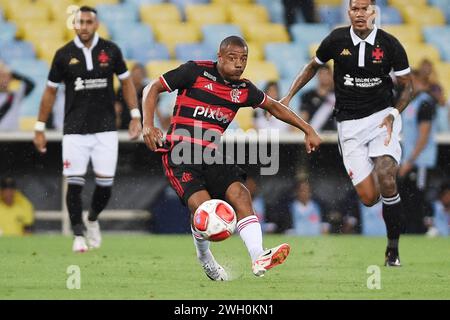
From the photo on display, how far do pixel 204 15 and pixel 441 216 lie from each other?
17.9ft

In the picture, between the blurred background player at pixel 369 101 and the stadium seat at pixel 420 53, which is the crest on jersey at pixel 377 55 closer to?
the blurred background player at pixel 369 101

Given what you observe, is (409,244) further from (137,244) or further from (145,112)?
(145,112)

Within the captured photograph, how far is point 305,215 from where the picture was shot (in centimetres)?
1638

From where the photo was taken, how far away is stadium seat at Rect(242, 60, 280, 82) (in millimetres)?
17625

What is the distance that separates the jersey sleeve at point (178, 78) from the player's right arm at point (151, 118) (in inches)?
1.7

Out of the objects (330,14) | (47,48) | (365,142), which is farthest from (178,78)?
(330,14)

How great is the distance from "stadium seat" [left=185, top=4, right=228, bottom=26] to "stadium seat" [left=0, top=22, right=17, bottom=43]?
2844 mm

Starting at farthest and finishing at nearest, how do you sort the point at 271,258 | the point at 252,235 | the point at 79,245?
1. the point at 79,245
2. the point at 252,235
3. the point at 271,258

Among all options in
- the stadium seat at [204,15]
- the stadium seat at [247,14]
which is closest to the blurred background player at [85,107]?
the stadium seat at [204,15]

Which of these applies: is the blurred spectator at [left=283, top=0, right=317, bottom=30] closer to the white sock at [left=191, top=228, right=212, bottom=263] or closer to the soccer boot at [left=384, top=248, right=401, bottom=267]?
the soccer boot at [left=384, top=248, right=401, bottom=267]

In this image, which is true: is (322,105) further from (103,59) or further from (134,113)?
(103,59)

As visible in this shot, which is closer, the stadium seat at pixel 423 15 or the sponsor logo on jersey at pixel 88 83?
the sponsor logo on jersey at pixel 88 83

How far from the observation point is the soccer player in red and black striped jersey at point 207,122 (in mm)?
9133
